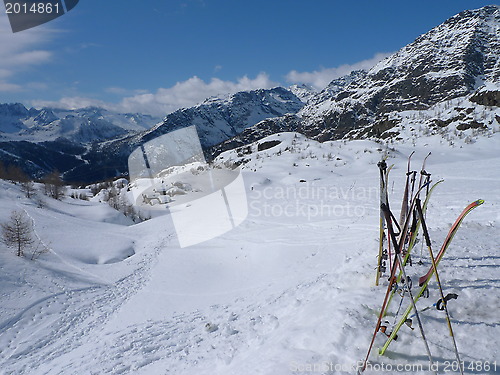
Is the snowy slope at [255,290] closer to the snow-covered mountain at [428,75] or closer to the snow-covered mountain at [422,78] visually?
the snow-covered mountain at [422,78]

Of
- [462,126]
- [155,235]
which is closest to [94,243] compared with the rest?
[155,235]

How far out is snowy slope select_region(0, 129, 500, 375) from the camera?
14.8 feet

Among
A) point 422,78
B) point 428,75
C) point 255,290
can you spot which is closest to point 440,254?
point 255,290

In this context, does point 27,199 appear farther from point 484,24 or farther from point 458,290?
point 484,24

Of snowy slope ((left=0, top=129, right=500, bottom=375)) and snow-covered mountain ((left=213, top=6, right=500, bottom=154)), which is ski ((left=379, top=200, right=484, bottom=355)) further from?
snow-covered mountain ((left=213, top=6, right=500, bottom=154))

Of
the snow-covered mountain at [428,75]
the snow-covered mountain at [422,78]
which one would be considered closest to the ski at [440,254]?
the snow-covered mountain at [422,78]

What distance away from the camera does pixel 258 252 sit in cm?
1345

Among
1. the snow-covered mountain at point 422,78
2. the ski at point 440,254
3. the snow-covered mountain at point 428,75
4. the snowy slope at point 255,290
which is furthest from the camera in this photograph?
the snow-covered mountain at point 428,75

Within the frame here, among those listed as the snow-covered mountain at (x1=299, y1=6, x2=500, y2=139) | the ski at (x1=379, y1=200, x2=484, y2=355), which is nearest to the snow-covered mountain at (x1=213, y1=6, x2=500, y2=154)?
the snow-covered mountain at (x1=299, y1=6, x2=500, y2=139)

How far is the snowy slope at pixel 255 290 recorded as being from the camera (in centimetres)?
452

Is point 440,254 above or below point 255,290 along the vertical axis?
above

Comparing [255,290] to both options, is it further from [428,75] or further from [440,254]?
[428,75]

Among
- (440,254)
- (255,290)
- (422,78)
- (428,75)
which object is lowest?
(255,290)

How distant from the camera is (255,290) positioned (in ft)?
32.1
